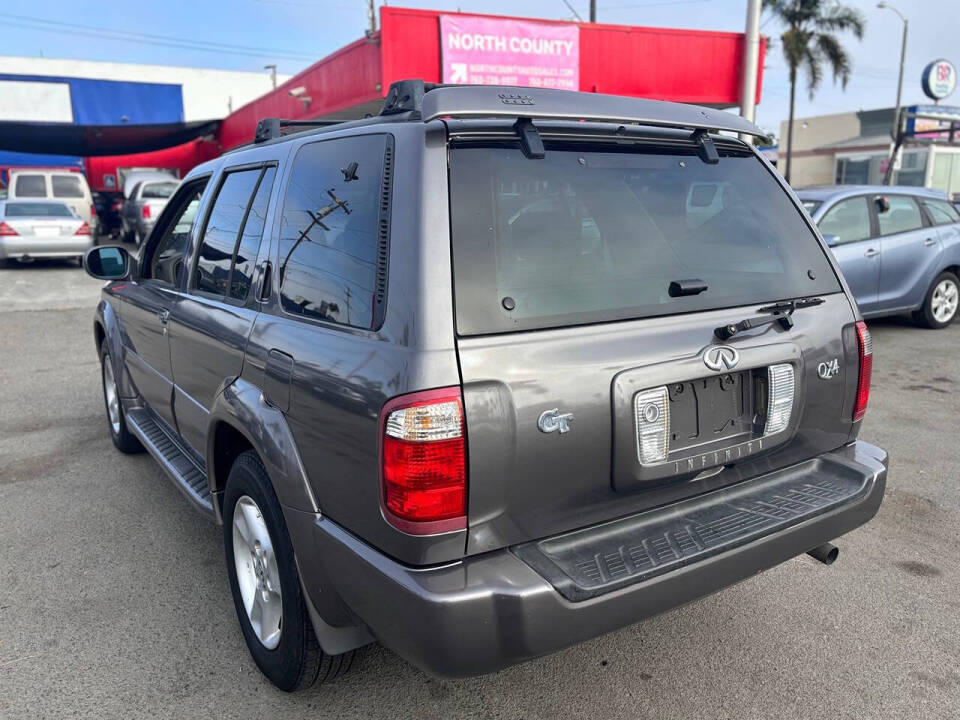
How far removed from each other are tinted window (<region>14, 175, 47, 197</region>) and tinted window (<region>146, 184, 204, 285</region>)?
57.4ft

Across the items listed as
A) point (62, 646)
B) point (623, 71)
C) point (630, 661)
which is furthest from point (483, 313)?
point (623, 71)

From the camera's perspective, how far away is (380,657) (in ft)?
9.57

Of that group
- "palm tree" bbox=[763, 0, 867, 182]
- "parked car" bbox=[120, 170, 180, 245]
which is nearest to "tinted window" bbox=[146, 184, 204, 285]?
"parked car" bbox=[120, 170, 180, 245]

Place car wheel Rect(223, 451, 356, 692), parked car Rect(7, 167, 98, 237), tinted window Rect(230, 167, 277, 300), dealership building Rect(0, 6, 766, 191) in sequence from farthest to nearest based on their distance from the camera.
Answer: parked car Rect(7, 167, 98, 237), dealership building Rect(0, 6, 766, 191), tinted window Rect(230, 167, 277, 300), car wheel Rect(223, 451, 356, 692)

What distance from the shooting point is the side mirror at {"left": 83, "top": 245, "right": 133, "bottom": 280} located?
4.45 m

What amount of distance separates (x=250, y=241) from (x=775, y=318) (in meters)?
1.93

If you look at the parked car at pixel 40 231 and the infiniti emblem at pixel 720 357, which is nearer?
the infiniti emblem at pixel 720 357

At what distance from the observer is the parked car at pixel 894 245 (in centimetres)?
808

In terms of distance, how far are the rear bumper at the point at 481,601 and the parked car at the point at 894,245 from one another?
6567 millimetres

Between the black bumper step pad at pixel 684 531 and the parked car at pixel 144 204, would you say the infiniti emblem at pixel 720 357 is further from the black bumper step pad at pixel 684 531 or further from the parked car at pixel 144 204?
the parked car at pixel 144 204

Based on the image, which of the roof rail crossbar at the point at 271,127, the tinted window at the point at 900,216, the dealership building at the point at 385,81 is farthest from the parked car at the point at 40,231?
the tinted window at the point at 900,216

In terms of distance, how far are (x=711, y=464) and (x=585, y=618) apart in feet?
2.22

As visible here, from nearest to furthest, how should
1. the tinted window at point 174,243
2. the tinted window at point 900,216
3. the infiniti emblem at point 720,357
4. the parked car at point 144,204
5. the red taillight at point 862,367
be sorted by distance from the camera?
the infiniti emblem at point 720,357
the red taillight at point 862,367
the tinted window at point 174,243
the tinted window at point 900,216
the parked car at point 144,204

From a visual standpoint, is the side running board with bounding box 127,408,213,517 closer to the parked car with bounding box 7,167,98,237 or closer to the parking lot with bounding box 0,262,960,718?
the parking lot with bounding box 0,262,960,718
